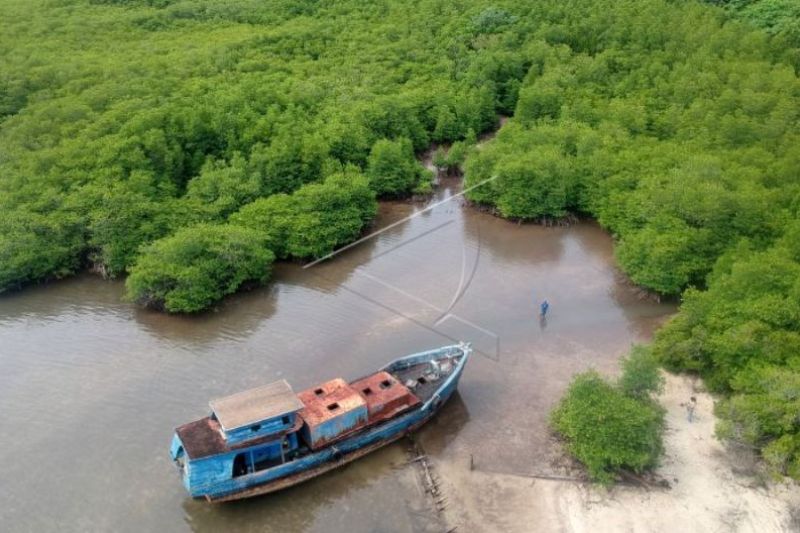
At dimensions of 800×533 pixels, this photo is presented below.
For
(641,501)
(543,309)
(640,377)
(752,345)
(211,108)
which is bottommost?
(641,501)

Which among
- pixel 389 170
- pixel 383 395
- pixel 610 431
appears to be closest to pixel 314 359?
pixel 383 395

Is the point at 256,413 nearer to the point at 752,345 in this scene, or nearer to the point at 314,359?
the point at 314,359

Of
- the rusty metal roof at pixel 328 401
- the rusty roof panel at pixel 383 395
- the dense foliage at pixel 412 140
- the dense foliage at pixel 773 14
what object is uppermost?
the dense foliage at pixel 773 14

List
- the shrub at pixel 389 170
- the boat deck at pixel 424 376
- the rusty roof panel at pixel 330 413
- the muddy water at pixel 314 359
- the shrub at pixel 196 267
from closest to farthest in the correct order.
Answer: the muddy water at pixel 314 359 → the rusty roof panel at pixel 330 413 → the boat deck at pixel 424 376 → the shrub at pixel 196 267 → the shrub at pixel 389 170

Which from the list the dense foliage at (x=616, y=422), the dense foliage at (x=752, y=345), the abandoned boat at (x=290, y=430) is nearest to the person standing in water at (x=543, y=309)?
the dense foliage at (x=752, y=345)

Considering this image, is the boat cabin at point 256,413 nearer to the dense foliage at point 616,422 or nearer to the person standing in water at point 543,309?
the dense foliage at point 616,422

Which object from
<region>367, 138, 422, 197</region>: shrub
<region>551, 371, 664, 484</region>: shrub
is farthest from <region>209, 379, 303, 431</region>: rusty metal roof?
<region>367, 138, 422, 197</region>: shrub

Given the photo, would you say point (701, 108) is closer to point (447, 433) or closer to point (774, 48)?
point (774, 48)
